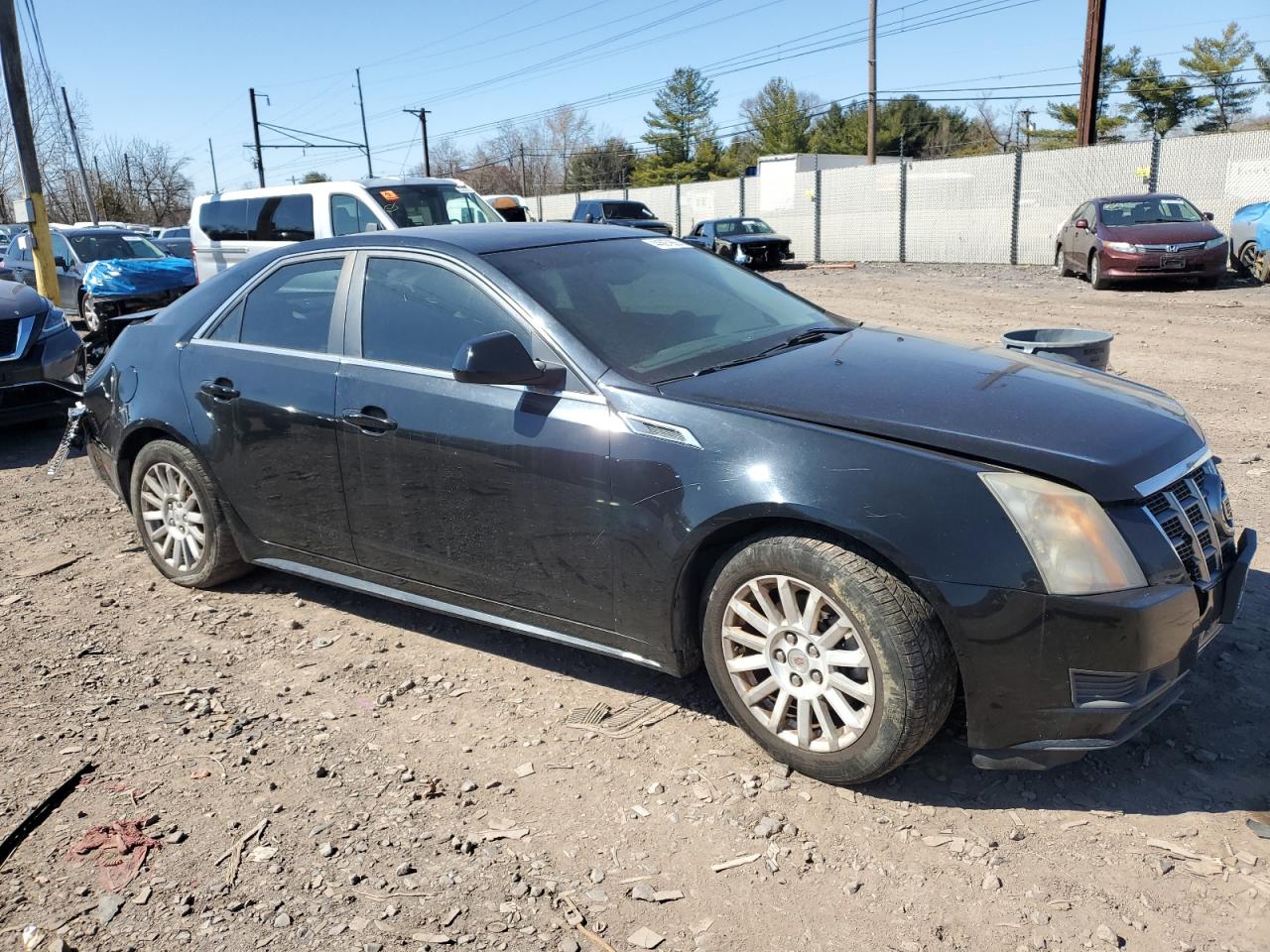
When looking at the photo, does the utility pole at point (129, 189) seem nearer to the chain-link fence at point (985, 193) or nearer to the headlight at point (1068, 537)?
the chain-link fence at point (985, 193)

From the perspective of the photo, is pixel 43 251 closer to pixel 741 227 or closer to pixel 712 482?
pixel 712 482

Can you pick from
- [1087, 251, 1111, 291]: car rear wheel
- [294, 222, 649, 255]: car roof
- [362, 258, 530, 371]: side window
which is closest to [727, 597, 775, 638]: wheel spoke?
[362, 258, 530, 371]: side window

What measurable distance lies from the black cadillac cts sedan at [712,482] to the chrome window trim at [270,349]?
2 cm

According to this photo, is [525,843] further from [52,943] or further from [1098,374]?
[1098,374]

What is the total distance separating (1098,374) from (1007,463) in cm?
119

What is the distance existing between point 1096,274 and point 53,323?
15253mm

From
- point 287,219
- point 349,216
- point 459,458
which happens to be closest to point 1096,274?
point 349,216

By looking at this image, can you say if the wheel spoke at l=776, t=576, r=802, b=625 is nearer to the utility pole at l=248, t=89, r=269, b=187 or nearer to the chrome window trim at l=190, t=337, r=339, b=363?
→ the chrome window trim at l=190, t=337, r=339, b=363

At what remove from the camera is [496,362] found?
3.39 meters

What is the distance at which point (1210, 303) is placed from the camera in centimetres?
1462

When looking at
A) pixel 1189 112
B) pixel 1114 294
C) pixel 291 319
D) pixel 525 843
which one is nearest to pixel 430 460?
pixel 291 319

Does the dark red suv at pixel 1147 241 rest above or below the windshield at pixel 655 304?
below

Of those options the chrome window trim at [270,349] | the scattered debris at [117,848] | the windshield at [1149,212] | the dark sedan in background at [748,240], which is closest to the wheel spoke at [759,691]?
the scattered debris at [117,848]

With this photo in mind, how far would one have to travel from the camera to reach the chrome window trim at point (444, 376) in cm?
343
